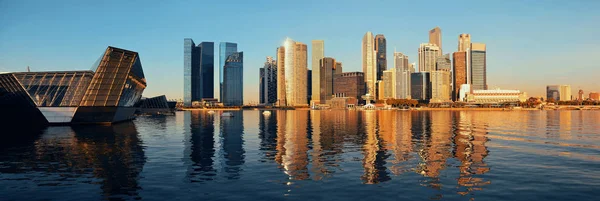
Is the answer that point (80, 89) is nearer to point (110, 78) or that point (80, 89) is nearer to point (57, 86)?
point (110, 78)

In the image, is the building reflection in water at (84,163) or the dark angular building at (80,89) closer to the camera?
the building reflection in water at (84,163)

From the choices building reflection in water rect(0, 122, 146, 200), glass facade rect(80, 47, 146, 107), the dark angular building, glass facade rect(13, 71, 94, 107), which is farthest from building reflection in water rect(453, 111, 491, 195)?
glass facade rect(13, 71, 94, 107)

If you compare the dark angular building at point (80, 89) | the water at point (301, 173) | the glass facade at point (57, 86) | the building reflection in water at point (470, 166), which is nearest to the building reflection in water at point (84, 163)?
the water at point (301, 173)

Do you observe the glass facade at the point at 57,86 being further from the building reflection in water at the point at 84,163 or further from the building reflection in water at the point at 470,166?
the building reflection in water at the point at 470,166

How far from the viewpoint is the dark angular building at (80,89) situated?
103500 millimetres

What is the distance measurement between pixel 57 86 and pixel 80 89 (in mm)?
8177

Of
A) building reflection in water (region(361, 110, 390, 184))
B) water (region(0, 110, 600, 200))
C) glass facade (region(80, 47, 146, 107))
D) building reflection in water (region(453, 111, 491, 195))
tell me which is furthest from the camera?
glass facade (region(80, 47, 146, 107))

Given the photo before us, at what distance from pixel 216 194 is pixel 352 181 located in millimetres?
10589

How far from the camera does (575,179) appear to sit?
106ft

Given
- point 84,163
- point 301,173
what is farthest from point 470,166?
point 84,163

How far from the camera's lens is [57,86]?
10669 centimetres

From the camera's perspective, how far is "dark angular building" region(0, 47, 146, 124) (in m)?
104

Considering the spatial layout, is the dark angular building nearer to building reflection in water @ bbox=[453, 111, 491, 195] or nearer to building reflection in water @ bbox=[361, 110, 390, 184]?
building reflection in water @ bbox=[361, 110, 390, 184]

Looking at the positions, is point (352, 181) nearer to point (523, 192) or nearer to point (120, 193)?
point (523, 192)
